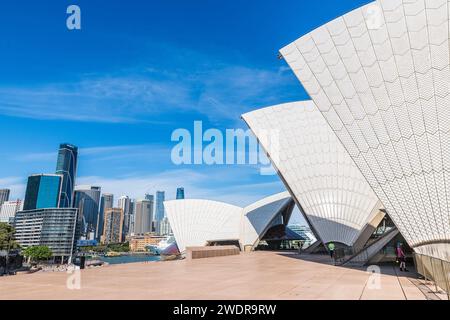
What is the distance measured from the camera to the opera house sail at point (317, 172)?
24656mm

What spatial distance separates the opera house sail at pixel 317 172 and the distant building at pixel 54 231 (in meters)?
130

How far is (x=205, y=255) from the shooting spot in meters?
26.2

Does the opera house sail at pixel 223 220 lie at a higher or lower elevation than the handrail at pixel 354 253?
higher

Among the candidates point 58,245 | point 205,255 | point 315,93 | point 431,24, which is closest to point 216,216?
point 205,255

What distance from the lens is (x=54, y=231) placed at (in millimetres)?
138000

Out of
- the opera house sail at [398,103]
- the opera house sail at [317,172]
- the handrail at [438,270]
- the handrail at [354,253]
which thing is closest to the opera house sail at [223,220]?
the opera house sail at [317,172]

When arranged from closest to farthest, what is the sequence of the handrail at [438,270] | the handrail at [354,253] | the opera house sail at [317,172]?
the handrail at [438,270]
the handrail at [354,253]
the opera house sail at [317,172]

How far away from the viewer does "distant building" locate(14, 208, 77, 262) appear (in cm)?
13388

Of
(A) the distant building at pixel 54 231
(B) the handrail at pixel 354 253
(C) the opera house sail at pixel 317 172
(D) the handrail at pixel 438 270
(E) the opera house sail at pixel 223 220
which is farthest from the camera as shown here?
(A) the distant building at pixel 54 231

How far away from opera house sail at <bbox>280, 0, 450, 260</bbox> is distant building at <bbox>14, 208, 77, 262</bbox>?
143 meters

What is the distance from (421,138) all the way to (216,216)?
4996 cm

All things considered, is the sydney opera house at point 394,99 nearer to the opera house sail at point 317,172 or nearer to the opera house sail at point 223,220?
the opera house sail at point 317,172

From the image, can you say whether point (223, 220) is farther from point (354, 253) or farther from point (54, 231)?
point (54, 231)

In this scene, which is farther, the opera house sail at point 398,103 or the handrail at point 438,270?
the opera house sail at point 398,103
